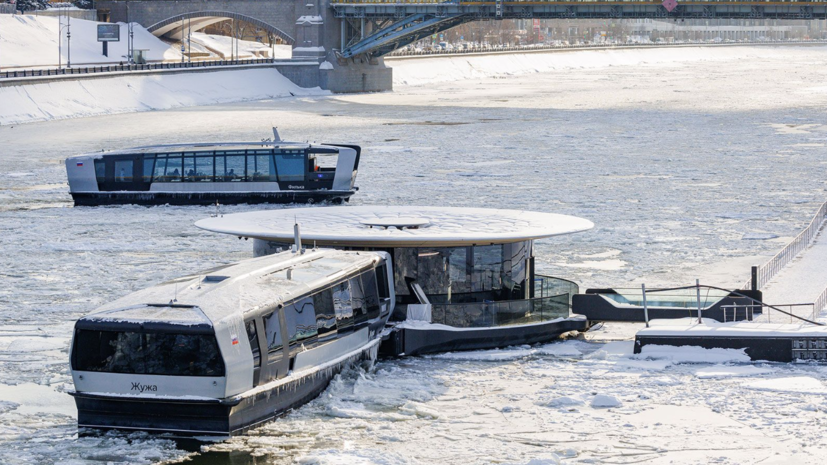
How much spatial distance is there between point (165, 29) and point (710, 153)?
81.7 m

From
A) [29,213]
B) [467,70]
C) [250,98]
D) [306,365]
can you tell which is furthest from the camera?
[467,70]

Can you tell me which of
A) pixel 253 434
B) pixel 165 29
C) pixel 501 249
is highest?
pixel 165 29

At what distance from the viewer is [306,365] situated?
1955 cm

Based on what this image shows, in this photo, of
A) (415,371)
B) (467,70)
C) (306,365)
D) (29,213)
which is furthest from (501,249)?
(467,70)

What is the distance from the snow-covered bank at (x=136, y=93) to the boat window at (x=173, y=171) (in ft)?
110

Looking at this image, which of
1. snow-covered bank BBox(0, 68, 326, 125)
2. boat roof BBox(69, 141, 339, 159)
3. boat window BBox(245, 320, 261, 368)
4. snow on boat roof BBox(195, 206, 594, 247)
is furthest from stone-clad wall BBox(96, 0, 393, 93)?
boat window BBox(245, 320, 261, 368)

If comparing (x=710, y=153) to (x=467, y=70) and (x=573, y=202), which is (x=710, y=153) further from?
(x=467, y=70)

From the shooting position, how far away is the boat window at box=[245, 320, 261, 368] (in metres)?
18.0

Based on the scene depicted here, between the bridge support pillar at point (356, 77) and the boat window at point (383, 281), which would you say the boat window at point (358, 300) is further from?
the bridge support pillar at point (356, 77)

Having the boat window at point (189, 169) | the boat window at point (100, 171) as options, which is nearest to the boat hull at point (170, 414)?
the boat window at point (100, 171)

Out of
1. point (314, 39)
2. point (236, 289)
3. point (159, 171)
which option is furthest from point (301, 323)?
point (314, 39)

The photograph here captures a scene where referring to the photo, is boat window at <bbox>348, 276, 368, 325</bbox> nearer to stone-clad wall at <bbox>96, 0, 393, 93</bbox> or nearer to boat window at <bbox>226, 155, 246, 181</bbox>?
boat window at <bbox>226, 155, 246, 181</bbox>

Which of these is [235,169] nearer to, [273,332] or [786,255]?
[786,255]

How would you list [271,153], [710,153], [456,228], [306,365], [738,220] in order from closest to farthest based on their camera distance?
[306,365], [456,228], [738,220], [271,153], [710,153]
